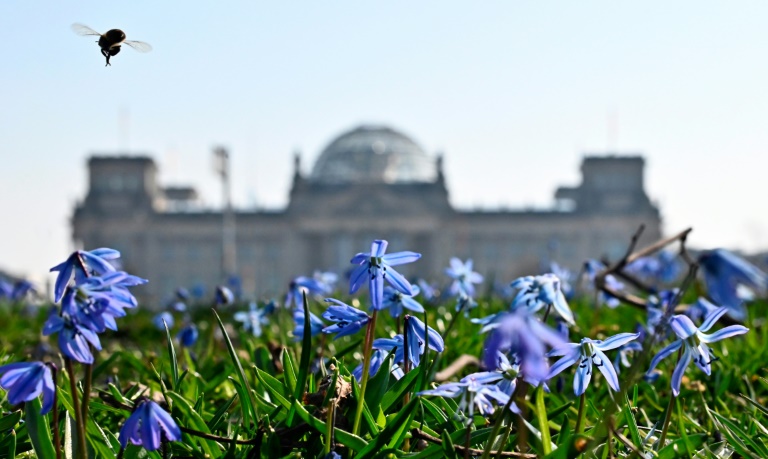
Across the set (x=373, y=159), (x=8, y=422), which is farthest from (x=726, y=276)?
(x=373, y=159)

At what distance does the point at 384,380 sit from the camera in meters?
1.41

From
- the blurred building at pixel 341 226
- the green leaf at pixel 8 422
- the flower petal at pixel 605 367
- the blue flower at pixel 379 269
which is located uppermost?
the blue flower at pixel 379 269

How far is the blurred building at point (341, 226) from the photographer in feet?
223

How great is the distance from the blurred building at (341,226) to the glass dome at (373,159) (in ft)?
9.64

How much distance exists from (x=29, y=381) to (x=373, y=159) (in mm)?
76760

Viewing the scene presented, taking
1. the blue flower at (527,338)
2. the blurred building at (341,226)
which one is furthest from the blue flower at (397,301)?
the blurred building at (341,226)

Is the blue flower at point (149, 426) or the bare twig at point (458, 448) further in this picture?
the bare twig at point (458, 448)

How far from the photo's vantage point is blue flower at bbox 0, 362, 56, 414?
1097 millimetres

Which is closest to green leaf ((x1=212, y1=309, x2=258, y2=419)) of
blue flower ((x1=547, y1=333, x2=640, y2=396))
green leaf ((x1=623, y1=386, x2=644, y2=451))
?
blue flower ((x1=547, y1=333, x2=640, y2=396))

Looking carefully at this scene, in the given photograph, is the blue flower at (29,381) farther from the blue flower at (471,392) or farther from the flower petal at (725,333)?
the flower petal at (725,333)

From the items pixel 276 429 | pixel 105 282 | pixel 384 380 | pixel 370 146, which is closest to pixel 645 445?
pixel 384 380

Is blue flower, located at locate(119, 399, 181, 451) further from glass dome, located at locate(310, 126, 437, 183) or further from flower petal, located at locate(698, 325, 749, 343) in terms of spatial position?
glass dome, located at locate(310, 126, 437, 183)

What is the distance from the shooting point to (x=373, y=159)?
254ft

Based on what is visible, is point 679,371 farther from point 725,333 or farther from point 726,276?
point 726,276
